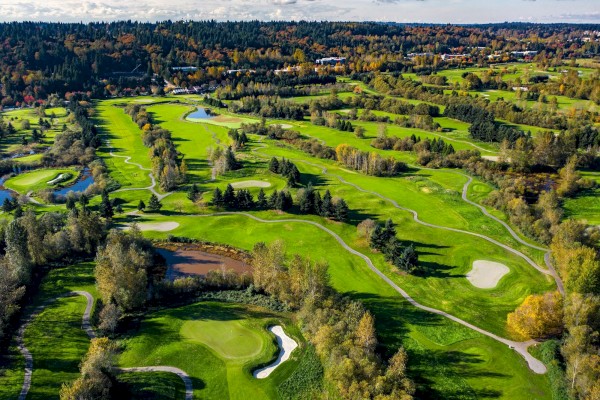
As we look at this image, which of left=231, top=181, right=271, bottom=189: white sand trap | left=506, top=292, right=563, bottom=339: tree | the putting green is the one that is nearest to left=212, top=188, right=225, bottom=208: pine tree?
left=231, top=181, right=271, bottom=189: white sand trap

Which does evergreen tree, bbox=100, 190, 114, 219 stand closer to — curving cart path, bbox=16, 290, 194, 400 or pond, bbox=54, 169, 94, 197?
pond, bbox=54, 169, 94, 197

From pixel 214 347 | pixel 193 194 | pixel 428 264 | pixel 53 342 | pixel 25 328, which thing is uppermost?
pixel 193 194

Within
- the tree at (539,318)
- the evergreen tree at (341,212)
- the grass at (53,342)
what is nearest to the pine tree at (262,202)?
the evergreen tree at (341,212)

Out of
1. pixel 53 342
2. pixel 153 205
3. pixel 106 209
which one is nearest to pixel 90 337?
pixel 53 342

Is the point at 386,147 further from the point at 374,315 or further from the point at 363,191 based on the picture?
the point at 374,315

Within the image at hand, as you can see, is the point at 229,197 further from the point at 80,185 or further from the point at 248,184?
the point at 80,185

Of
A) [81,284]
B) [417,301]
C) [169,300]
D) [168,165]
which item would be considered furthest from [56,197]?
[417,301]

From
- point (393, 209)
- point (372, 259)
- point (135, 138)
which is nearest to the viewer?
point (372, 259)
